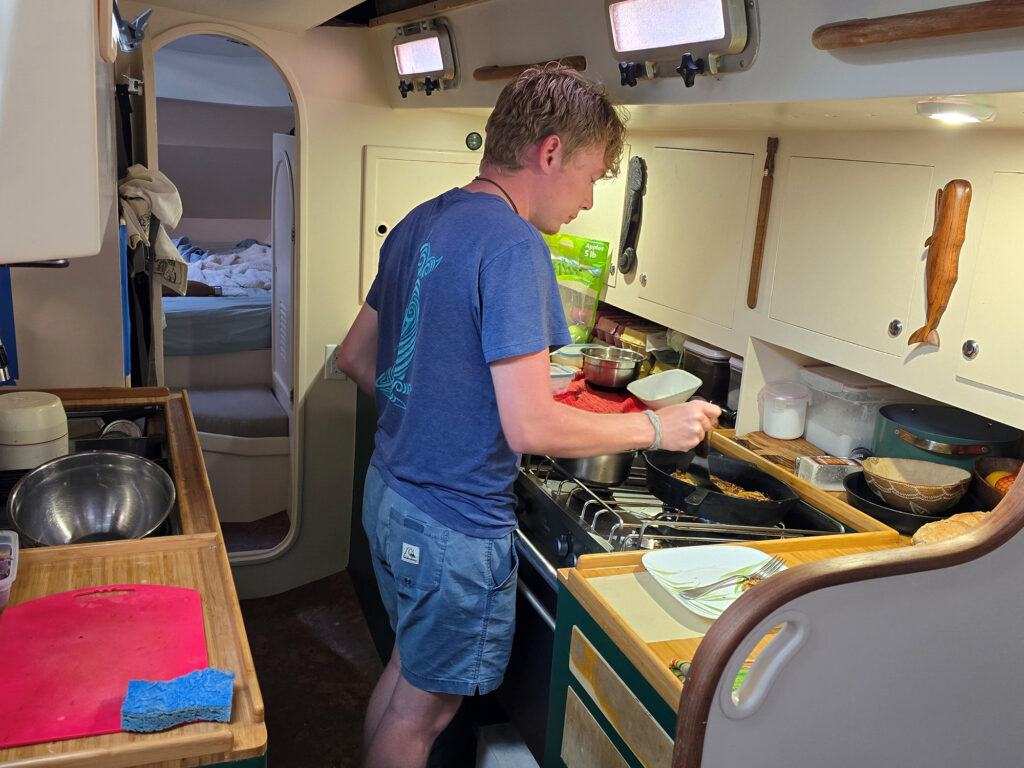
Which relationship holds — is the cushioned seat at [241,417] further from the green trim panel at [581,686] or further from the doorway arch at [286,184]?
the green trim panel at [581,686]

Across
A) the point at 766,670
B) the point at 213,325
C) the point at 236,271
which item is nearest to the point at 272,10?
the point at 766,670

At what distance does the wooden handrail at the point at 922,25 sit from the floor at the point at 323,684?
1.52 m

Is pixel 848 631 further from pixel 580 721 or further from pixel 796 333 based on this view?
pixel 796 333

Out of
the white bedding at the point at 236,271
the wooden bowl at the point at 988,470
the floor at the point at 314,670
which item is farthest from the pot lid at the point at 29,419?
the white bedding at the point at 236,271

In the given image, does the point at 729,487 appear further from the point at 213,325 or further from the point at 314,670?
the point at 213,325

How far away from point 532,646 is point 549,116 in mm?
1118

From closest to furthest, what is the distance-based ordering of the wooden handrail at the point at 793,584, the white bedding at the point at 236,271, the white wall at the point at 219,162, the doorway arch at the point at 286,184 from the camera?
the wooden handrail at the point at 793,584 < the doorway arch at the point at 286,184 < the white bedding at the point at 236,271 < the white wall at the point at 219,162

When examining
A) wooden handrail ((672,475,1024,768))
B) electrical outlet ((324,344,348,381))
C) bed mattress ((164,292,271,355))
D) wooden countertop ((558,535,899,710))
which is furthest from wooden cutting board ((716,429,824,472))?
bed mattress ((164,292,271,355))

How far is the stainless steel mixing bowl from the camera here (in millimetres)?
1739

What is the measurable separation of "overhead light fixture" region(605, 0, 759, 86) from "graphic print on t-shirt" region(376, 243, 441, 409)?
588mm

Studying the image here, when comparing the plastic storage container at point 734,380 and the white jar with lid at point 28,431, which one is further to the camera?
the plastic storage container at point 734,380

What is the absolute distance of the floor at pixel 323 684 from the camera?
232cm

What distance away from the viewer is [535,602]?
197cm

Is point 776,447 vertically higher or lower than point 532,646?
higher
